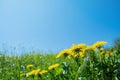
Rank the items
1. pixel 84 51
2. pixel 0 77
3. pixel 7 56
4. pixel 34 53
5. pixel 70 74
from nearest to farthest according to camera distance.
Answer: pixel 84 51 → pixel 70 74 → pixel 0 77 → pixel 7 56 → pixel 34 53

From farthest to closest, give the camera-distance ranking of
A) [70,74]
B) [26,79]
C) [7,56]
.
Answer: [7,56] < [26,79] < [70,74]

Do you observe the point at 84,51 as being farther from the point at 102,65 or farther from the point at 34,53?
the point at 34,53

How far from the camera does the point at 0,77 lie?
18.8 ft

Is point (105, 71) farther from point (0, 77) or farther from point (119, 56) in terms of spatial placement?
point (0, 77)

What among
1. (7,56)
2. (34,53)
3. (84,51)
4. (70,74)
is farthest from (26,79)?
(34,53)

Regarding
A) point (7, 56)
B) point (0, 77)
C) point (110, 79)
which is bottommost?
point (110, 79)

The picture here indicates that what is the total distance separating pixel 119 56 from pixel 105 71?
506 mm

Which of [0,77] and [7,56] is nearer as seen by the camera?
[0,77]

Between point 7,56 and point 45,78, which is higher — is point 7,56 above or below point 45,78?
above

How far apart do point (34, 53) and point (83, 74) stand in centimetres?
849

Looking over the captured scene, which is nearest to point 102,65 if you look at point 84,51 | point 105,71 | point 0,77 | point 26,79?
point 105,71

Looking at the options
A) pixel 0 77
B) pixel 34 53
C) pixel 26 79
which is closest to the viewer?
pixel 26 79

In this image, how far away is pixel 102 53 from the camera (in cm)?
364

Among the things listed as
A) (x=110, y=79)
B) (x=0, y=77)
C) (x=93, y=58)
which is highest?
(x=0, y=77)
